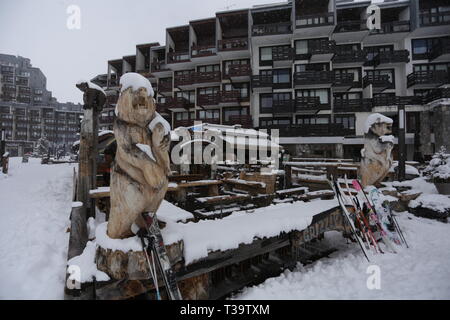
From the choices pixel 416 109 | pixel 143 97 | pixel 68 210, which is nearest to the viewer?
pixel 143 97

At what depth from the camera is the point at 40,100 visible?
63750 millimetres

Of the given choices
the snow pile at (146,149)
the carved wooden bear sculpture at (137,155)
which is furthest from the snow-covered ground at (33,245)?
the snow pile at (146,149)

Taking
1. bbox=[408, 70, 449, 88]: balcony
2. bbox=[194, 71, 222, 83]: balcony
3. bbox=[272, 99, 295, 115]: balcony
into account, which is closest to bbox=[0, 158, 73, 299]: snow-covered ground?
bbox=[272, 99, 295, 115]: balcony

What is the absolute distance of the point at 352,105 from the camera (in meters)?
21.2

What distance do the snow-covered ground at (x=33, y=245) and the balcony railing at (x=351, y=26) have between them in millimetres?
28607

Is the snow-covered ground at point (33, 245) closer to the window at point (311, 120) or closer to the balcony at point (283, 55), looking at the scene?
the window at point (311, 120)

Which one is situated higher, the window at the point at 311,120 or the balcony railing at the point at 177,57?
the balcony railing at the point at 177,57

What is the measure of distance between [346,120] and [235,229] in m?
23.2

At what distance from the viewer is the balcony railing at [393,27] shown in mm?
21533

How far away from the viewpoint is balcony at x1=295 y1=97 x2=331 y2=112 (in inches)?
809

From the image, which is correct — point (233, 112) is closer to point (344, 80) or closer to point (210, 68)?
point (210, 68)
